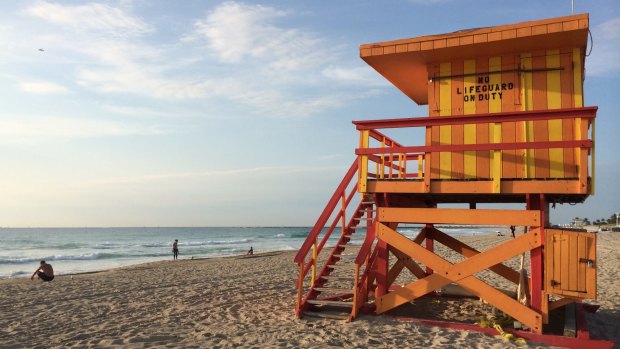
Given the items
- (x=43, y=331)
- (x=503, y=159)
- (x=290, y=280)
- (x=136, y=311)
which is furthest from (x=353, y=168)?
(x=290, y=280)

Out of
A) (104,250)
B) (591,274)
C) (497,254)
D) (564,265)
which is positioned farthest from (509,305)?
(104,250)

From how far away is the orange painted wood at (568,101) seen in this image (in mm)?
7258

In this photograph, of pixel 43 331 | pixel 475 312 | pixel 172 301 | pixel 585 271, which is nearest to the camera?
pixel 585 271

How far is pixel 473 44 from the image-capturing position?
303 inches

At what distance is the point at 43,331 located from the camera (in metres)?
8.09

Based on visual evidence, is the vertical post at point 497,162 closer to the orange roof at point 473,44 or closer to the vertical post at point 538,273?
the vertical post at point 538,273

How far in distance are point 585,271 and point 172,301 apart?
8663 millimetres

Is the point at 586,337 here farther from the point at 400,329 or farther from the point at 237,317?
the point at 237,317

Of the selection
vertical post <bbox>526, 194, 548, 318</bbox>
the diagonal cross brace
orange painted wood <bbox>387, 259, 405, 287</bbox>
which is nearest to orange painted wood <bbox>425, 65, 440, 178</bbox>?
the diagonal cross brace

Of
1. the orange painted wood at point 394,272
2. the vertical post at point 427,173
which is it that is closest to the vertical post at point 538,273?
the vertical post at point 427,173

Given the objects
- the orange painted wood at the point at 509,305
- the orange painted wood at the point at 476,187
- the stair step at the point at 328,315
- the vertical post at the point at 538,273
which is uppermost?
the orange painted wood at the point at 476,187

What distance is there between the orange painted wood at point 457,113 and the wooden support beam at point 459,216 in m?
0.70

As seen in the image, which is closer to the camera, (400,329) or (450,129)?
(400,329)

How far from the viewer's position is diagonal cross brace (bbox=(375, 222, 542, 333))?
280 inches
